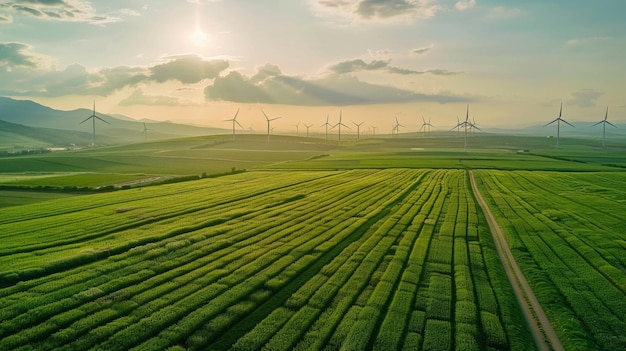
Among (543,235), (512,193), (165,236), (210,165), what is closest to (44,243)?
(165,236)

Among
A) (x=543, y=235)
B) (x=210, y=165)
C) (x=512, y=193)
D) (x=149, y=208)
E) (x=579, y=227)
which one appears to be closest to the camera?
(x=543, y=235)

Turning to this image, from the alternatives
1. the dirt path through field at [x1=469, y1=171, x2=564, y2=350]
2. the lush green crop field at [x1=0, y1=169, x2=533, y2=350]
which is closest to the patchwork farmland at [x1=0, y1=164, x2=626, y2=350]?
the lush green crop field at [x1=0, y1=169, x2=533, y2=350]

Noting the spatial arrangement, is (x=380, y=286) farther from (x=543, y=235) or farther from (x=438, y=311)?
(x=543, y=235)

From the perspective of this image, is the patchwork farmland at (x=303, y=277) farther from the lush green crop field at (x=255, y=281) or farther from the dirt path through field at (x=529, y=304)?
the dirt path through field at (x=529, y=304)

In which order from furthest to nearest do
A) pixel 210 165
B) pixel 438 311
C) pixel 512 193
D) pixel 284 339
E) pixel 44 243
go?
pixel 210 165 < pixel 512 193 < pixel 44 243 < pixel 438 311 < pixel 284 339

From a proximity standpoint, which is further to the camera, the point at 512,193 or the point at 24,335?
the point at 512,193
